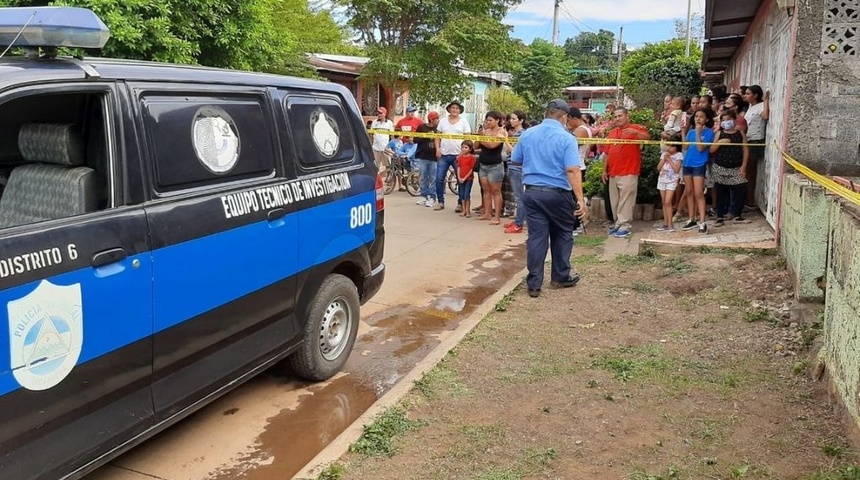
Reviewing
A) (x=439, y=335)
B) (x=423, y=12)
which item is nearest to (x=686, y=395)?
(x=439, y=335)

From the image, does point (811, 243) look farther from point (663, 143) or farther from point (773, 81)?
point (663, 143)

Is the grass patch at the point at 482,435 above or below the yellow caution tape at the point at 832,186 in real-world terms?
below

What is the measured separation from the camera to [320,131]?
4641 mm

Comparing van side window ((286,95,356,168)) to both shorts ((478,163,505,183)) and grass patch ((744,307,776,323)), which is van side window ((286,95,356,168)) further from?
shorts ((478,163,505,183))

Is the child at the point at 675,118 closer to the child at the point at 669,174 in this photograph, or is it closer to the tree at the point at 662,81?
the child at the point at 669,174

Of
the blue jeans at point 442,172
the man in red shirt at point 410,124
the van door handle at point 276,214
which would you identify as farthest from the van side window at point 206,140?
the man in red shirt at point 410,124

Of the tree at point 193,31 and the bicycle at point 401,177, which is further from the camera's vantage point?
the bicycle at point 401,177

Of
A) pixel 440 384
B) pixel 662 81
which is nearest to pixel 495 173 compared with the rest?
pixel 440 384

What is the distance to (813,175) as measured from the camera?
18.9 ft

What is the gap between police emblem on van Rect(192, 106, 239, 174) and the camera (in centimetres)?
362

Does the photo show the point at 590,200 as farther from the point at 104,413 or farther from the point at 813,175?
the point at 104,413

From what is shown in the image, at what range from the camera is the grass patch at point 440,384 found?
14.5 ft

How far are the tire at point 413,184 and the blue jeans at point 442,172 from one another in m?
1.81

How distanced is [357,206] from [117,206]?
201 cm
